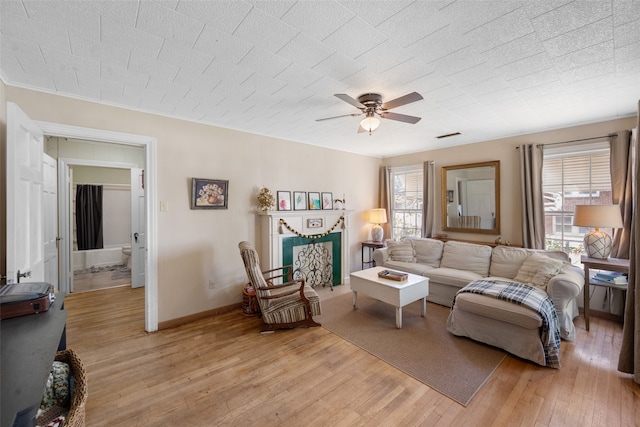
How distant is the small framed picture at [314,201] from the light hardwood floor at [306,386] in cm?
214

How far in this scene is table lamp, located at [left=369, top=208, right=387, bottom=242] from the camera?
17.2ft

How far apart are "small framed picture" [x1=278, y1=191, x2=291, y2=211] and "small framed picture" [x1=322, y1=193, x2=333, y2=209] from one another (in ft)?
2.42

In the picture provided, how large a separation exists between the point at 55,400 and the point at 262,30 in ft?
7.06

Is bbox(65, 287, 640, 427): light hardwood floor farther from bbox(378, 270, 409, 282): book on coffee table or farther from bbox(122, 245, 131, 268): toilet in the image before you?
bbox(122, 245, 131, 268): toilet

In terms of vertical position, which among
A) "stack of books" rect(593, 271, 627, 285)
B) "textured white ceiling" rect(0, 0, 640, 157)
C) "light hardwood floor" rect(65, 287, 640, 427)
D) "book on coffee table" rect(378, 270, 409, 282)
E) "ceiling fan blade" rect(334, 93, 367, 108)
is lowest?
"light hardwood floor" rect(65, 287, 640, 427)

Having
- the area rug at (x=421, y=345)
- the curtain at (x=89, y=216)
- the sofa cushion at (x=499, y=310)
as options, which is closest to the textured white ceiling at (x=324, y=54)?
the sofa cushion at (x=499, y=310)

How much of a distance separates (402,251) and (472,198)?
1.49 m

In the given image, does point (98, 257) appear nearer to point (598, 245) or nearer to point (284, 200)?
point (284, 200)

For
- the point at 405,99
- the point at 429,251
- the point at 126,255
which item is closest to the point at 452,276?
the point at 429,251

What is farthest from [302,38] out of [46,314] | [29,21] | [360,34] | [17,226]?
[17,226]

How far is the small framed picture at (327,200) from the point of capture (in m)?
4.75

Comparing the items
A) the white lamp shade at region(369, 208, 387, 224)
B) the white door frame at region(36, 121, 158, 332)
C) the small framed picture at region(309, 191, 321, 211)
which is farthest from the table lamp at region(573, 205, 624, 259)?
the white door frame at region(36, 121, 158, 332)

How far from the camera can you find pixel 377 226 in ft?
18.2

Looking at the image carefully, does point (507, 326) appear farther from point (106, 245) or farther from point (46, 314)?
point (106, 245)
